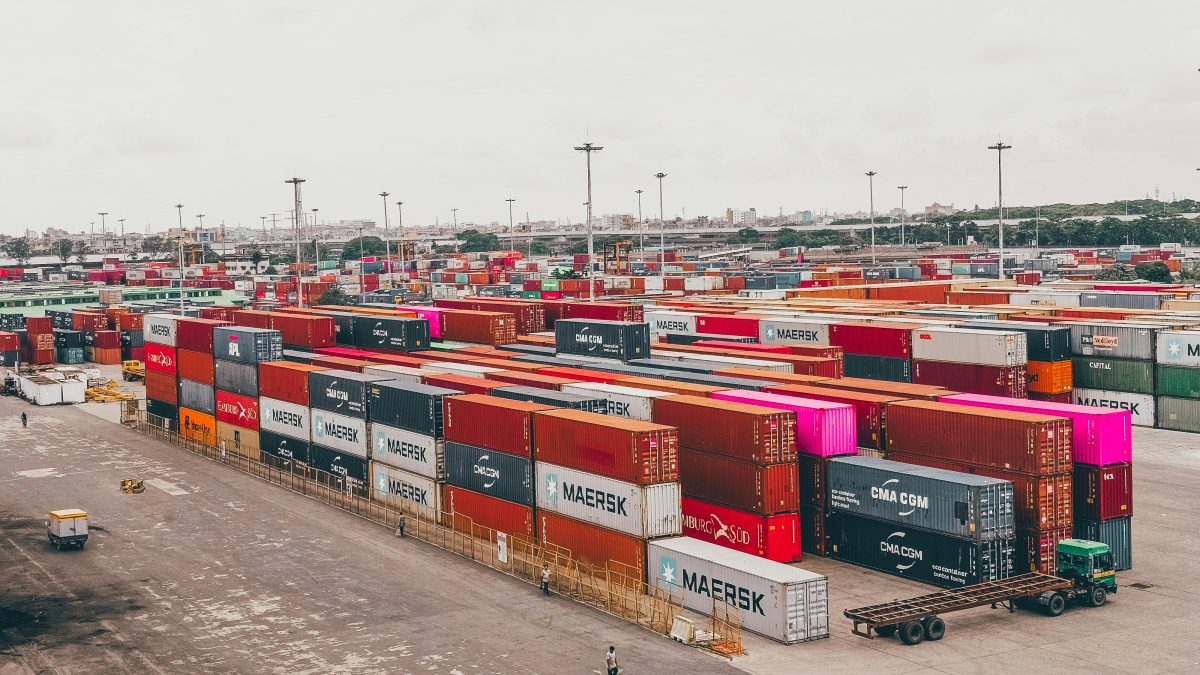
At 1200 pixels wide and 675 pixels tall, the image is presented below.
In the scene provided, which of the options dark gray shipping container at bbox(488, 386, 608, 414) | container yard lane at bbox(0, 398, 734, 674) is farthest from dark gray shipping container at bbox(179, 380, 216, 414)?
dark gray shipping container at bbox(488, 386, 608, 414)

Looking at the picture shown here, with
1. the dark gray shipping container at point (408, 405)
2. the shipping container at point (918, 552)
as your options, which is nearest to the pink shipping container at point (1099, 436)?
the shipping container at point (918, 552)

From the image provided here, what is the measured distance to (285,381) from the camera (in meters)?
58.6

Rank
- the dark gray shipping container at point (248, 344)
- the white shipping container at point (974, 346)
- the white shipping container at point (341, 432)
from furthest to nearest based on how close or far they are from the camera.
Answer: the dark gray shipping container at point (248, 344) → the white shipping container at point (974, 346) → the white shipping container at point (341, 432)

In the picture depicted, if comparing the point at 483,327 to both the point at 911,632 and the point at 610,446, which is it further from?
the point at 911,632

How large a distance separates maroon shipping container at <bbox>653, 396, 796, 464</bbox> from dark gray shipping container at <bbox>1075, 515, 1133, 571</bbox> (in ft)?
31.6

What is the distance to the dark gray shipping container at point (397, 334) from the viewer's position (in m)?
67.3

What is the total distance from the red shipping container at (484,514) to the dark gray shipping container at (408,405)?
2659 mm

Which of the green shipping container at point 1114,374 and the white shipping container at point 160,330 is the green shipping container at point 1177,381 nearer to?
the green shipping container at point 1114,374

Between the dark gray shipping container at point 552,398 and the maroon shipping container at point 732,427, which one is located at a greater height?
the dark gray shipping container at point 552,398

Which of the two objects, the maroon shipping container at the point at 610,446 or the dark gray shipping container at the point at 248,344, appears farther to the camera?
the dark gray shipping container at the point at 248,344

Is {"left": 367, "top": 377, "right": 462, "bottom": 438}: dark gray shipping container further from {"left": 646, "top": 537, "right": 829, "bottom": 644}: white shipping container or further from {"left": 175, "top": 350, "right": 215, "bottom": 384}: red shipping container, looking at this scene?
{"left": 175, "top": 350, "right": 215, "bottom": 384}: red shipping container

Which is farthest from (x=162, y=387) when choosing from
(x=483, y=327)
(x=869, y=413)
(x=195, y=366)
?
(x=869, y=413)

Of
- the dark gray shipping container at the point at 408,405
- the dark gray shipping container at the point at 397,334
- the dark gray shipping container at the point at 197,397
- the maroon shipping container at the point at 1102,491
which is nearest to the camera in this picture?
the maroon shipping container at the point at 1102,491

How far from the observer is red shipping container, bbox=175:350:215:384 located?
6744cm
